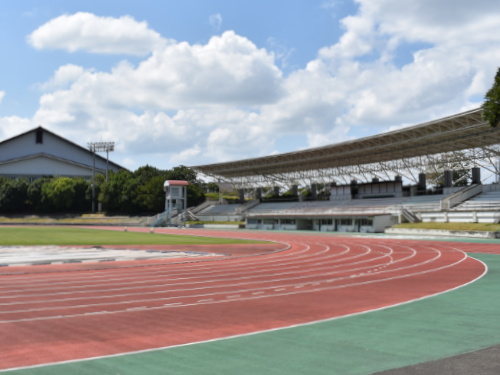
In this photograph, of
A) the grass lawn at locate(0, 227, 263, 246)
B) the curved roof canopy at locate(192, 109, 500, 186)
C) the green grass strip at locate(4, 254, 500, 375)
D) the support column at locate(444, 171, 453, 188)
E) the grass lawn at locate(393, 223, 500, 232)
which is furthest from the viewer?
the support column at locate(444, 171, 453, 188)

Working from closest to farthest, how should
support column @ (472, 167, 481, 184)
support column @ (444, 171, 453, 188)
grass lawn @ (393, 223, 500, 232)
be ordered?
grass lawn @ (393, 223, 500, 232) → support column @ (472, 167, 481, 184) → support column @ (444, 171, 453, 188)

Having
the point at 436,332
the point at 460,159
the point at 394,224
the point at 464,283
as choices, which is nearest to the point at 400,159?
the point at 460,159

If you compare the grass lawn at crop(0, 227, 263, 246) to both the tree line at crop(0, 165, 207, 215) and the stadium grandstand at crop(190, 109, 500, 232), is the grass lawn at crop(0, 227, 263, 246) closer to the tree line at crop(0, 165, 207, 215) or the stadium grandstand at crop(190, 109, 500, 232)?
the stadium grandstand at crop(190, 109, 500, 232)

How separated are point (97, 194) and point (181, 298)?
96.6 metres

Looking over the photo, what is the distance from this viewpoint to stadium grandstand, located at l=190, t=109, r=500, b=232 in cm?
5016

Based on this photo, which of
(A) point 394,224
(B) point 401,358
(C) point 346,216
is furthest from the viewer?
(C) point 346,216

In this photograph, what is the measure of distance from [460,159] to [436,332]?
174 feet

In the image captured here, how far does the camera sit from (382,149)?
5869cm

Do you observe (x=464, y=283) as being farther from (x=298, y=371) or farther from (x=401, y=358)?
(x=298, y=371)

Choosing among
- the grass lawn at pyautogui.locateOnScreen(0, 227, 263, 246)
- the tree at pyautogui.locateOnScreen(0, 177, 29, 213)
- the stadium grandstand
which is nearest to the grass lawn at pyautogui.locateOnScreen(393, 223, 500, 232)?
the stadium grandstand

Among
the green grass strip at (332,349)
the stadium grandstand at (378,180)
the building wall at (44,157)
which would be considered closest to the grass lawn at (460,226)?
the stadium grandstand at (378,180)

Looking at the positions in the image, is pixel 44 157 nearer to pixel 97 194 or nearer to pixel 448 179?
pixel 97 194

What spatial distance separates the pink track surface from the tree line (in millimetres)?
71902

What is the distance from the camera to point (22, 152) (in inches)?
5364
